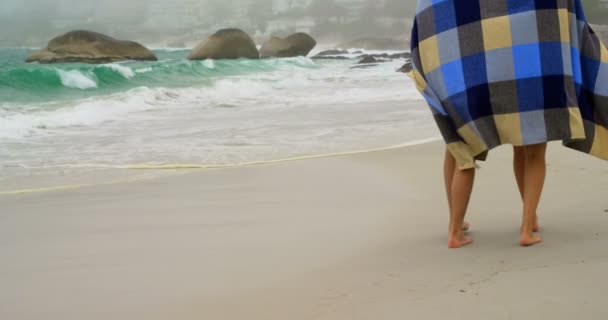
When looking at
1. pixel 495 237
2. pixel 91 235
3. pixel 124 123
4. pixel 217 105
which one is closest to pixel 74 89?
pixel 217 105

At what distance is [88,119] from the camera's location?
895 centimetres

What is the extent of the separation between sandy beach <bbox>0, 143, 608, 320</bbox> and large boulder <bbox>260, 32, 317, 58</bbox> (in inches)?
1255

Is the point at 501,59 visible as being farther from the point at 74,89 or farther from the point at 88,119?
the point at 74,89

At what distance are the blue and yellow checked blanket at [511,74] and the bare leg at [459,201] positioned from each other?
88 mm

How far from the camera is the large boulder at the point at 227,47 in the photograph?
32.6 m

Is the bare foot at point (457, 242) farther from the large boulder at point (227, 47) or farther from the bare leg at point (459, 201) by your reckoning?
the large boulder at point (227, 47)

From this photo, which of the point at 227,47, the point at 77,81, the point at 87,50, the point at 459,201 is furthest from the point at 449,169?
the point at 227,47

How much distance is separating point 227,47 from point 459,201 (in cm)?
3135

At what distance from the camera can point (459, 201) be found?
2566 millimetres

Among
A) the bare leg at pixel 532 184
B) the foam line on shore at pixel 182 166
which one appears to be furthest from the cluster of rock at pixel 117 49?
the bare leg at pixel 532 184

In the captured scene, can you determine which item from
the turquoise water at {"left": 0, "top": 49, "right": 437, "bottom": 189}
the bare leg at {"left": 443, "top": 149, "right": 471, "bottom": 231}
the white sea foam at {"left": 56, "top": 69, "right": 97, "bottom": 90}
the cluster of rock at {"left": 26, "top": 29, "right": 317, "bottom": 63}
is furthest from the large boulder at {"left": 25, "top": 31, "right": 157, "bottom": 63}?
the bare leg at {"left": 443, "top": 149, "right": 471, "bottom": 231}

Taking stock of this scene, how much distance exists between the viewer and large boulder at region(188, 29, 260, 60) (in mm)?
32625

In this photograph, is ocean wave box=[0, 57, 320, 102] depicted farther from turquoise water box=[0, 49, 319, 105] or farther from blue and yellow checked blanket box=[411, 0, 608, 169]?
blue and yellow checked blanket box=[411, 0, 608, 169]

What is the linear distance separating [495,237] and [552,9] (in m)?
0.89
